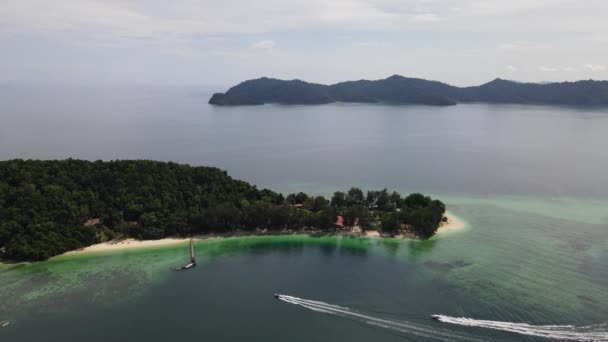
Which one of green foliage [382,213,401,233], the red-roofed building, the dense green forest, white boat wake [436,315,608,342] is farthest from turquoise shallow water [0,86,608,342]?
the red-roofed building

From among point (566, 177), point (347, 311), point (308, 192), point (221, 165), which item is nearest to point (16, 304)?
point (347, 311)

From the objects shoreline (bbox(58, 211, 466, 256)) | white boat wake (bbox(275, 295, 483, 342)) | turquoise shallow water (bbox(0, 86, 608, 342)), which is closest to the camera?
white boat wake (bbox(275, 295, 483, 342))

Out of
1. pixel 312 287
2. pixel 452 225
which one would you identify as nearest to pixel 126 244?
pixel 312 287

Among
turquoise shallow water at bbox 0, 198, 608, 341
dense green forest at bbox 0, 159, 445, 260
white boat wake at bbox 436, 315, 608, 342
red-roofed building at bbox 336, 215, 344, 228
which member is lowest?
white boat wake at bbox 436, 315, 608, 342

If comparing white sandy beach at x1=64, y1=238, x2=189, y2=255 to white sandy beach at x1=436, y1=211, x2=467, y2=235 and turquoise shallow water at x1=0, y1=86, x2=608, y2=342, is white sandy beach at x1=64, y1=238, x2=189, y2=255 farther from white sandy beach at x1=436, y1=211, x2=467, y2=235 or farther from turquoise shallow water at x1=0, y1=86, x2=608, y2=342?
white sandy beach at x1=436, y1=211, x2=467, y2=235

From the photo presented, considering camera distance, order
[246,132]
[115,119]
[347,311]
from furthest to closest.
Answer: [115,119]
[246,132]
[347,311]

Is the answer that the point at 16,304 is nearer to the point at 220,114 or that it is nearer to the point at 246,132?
the point at 246,132
